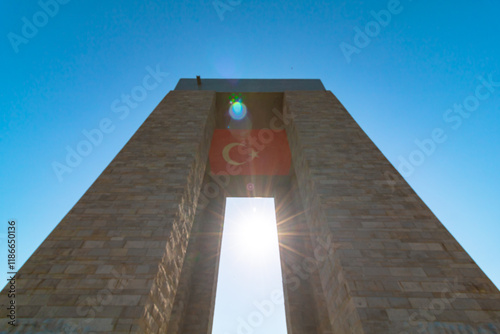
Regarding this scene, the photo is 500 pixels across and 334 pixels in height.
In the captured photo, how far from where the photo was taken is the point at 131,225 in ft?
15.5

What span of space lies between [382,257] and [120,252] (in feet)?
15.4

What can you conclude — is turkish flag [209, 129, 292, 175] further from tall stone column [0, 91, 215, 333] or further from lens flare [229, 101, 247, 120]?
tall stone column [0, 91, 215, 333]

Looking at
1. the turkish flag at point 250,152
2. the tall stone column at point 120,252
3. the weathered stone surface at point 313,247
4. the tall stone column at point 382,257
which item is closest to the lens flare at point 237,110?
the turkish flag at point 250,152

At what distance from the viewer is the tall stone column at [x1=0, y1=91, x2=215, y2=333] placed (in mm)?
3445

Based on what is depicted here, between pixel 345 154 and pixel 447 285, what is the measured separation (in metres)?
3.61

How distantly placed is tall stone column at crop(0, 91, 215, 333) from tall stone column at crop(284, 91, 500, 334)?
314 cm

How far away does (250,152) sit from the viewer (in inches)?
468

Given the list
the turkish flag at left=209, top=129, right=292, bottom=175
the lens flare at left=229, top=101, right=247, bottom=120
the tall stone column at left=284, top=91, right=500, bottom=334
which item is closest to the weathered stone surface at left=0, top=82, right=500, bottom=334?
the tall stone column at left=284, top=91, right=500, bottom=334

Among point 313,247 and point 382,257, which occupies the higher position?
point 313,247

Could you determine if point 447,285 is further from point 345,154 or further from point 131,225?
point 131,225

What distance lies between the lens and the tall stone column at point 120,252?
3.45 metres

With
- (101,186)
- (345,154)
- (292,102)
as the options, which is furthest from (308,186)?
(101,186)

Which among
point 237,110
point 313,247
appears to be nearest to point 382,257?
point 313,247

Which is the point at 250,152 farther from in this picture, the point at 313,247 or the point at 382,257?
the point at 382,257
